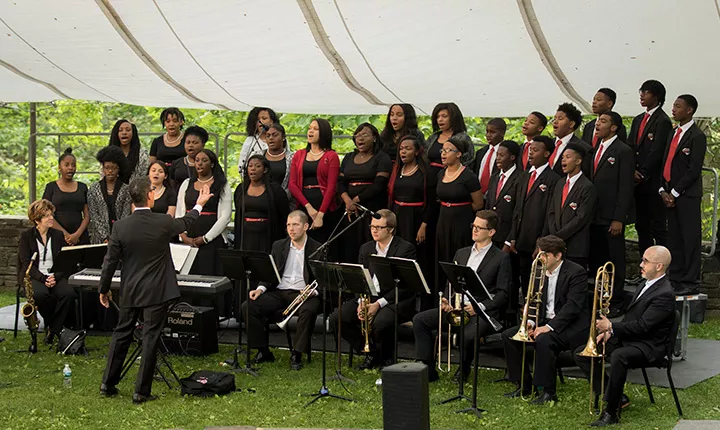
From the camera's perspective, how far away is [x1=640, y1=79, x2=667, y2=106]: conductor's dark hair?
8.75 metres

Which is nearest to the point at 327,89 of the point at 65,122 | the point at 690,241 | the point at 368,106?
the point at 368,106

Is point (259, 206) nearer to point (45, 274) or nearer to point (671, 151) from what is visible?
point (45, 274)

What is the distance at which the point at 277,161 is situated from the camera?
35.1 ft

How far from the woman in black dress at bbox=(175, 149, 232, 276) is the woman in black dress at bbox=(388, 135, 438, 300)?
1.82 m

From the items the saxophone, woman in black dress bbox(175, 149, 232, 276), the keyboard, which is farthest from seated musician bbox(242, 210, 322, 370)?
the saxophone

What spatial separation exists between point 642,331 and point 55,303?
19.6ft

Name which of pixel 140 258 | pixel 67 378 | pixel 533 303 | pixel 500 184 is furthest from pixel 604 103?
pixel 67 378

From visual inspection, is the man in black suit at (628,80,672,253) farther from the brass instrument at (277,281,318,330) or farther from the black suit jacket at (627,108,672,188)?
the brass instrument at (277,281,318,330)

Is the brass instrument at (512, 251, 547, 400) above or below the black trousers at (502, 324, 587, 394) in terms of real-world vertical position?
above

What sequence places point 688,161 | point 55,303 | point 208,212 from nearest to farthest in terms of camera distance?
1. point 688,161
2. point 55,303
3. point 208,212

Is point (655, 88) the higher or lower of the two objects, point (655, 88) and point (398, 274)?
the higher

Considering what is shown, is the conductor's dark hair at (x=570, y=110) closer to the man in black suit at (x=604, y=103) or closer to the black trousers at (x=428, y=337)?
the man in black suit at (x=604, y=103)

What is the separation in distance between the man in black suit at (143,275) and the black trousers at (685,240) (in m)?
4.71

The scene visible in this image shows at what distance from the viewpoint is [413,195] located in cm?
988
